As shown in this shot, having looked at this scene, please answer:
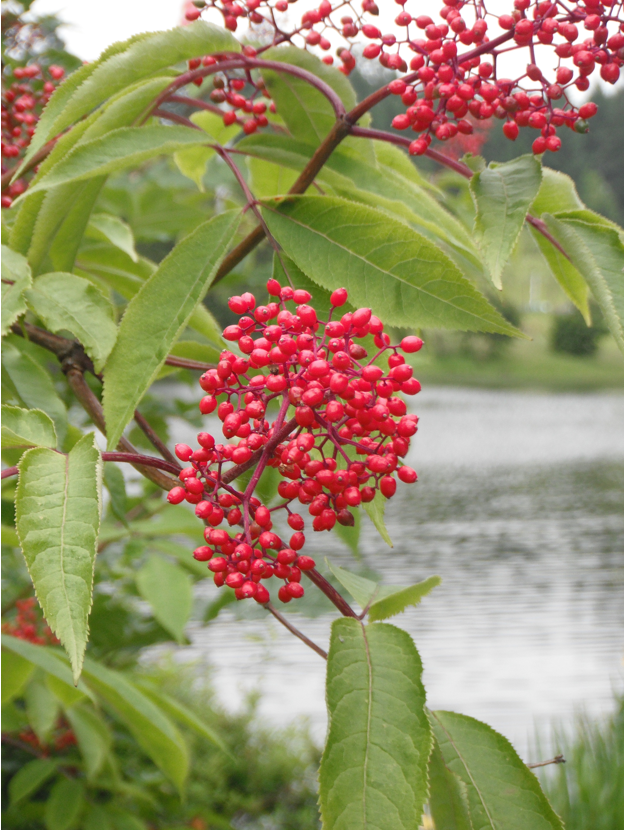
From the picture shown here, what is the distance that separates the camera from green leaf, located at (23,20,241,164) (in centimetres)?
54

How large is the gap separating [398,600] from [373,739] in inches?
4.5

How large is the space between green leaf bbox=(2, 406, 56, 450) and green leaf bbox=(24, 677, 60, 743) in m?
0.76

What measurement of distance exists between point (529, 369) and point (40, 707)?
22169 mm

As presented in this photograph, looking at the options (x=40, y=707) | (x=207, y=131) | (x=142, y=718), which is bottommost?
(x=40, y=707)

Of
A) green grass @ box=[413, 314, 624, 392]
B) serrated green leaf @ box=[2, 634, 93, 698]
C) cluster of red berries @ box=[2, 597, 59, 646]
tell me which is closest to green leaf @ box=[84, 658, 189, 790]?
serrated green leaf @ box=[2, 634, 93, 698]

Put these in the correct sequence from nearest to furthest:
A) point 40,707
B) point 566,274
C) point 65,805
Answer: point 566,274, point 40,707, point 65,805

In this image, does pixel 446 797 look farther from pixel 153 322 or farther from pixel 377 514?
pixel 153 322

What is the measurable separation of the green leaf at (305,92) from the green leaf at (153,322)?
18cm

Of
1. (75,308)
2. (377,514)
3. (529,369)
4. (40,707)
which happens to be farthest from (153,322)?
(529,369)

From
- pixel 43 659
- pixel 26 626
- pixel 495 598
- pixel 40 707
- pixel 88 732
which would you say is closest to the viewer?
pixel 43 659

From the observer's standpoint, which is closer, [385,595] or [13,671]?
[385,595]

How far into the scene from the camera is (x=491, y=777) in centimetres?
48

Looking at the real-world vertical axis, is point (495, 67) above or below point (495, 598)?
above

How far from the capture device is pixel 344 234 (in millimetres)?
515
